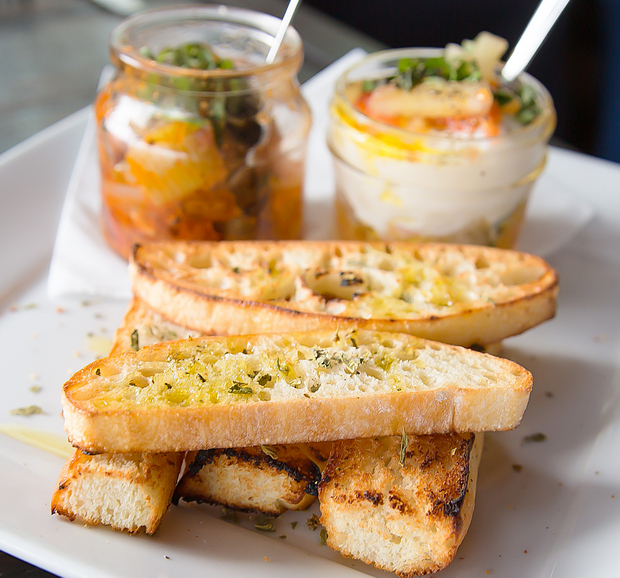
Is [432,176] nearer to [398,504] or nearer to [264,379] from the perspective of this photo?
[264,379]

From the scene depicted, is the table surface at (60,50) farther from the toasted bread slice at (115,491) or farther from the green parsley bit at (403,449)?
the green parsley bit at (403,449)

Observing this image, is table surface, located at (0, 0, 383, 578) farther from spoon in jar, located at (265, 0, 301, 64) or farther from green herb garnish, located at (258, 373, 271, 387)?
green herb garnish, located at (258, 373, 271, 387)

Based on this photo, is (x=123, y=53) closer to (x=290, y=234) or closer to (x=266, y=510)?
(x=290, y=234)

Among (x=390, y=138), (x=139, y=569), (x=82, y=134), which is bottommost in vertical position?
(x=82, y=134)

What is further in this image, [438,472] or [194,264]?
[194,264]

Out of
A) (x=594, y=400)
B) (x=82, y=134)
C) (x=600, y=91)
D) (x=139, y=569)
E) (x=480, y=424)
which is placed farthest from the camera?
(x=600, y=91)

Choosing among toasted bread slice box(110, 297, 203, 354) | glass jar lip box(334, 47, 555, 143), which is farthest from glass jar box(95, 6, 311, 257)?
toasted bread slice box(110, 297, 203, 354)

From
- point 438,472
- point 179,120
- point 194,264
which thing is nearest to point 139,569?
point 438,472
